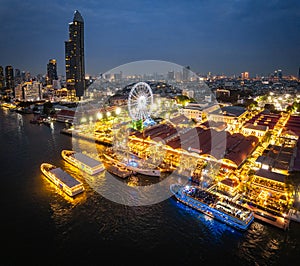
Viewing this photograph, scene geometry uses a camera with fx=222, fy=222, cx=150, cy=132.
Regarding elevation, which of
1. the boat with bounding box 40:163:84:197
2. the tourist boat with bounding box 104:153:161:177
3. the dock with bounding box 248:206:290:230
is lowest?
the dock with bounding box 248:206:290:230

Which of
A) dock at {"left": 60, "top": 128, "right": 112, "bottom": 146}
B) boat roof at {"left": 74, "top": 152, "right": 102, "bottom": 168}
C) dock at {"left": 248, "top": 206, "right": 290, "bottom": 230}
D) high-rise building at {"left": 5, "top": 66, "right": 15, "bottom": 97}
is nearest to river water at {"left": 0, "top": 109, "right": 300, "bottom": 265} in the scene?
dock at {"left": 248, "top": 206, "right": 290, "bottom": 230}

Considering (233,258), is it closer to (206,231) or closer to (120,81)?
(206,231)

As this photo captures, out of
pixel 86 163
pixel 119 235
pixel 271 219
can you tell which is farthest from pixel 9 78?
pixel 271 219

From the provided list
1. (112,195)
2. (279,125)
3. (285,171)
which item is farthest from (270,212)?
(279,125)

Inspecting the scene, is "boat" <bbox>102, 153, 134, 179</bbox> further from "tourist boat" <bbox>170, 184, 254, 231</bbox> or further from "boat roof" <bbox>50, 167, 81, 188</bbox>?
"tourist boat" <bbox>170, 184, 254, 231</bbox>

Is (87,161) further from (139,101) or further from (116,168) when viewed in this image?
(139,101)

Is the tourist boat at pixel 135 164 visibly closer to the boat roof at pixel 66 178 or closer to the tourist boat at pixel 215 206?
the tourist boat at pixel 215 206
